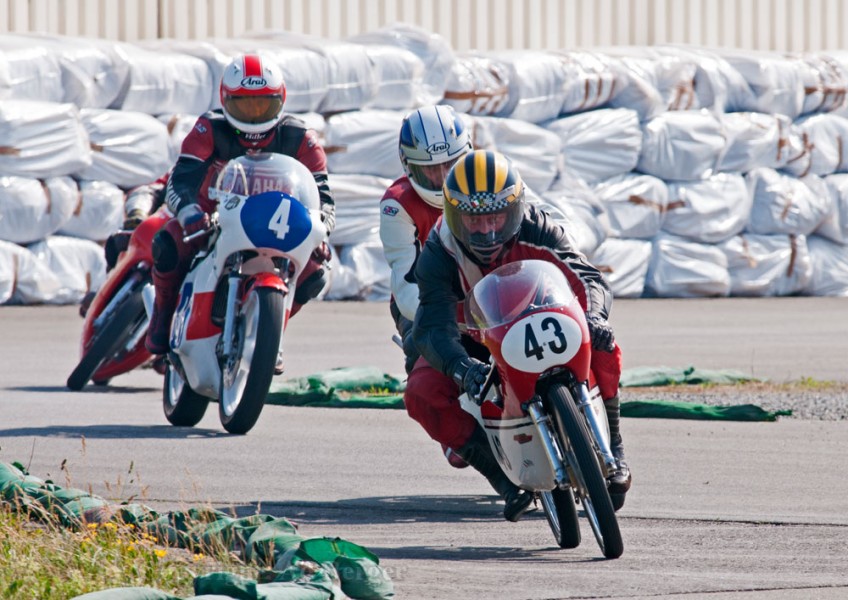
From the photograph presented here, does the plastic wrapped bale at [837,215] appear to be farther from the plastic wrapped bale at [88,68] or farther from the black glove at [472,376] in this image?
the black glove at [472,376]

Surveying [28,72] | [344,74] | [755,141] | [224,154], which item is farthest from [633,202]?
[224,154]

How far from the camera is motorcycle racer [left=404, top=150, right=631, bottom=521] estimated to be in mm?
5738

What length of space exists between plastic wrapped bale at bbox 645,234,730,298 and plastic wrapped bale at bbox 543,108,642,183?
108cm

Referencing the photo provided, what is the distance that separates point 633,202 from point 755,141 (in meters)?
1.84

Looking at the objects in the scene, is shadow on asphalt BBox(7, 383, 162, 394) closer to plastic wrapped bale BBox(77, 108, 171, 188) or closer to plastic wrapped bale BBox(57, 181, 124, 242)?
plastic wrapped bale BBox(57, 181, 124, 242)

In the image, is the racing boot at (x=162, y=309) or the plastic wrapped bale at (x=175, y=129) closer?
the racing boot at (x=162, y=309)

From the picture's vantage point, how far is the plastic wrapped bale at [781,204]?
2038 cm

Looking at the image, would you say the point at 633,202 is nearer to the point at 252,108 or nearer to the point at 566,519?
the point at 252,108

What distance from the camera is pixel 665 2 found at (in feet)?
74.2

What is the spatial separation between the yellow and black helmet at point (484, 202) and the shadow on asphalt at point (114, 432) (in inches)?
116

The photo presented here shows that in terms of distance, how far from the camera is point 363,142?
17.9 m

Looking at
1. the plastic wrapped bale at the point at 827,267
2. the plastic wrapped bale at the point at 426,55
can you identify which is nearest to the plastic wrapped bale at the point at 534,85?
the plastic wrapped bale at the point at 426,55

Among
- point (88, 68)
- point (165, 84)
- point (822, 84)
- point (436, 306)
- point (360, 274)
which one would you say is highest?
point (436, 306)

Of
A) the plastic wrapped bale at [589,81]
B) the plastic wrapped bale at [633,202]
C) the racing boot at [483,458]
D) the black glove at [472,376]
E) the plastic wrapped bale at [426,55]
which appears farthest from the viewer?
the plastic wrapped bale at [633,202]
